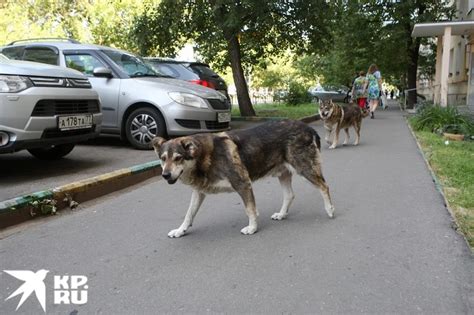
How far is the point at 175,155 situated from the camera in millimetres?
3709

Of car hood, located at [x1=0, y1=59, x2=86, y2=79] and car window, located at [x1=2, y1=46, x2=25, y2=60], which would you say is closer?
car hood, located at [x1=0, y1=59, x2=86, y2=79]

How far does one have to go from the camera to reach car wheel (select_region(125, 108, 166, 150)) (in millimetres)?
8023

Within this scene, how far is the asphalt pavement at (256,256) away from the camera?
286 centimetres

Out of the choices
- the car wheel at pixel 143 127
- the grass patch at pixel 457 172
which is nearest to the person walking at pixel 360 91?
the grass patch at pixel 457 172

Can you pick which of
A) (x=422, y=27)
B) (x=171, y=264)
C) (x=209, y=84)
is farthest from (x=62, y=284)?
(x=422, y=27)

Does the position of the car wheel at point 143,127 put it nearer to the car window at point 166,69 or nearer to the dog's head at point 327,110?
the dog's head at point 327,110

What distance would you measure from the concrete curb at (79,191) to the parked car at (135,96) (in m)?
1.41

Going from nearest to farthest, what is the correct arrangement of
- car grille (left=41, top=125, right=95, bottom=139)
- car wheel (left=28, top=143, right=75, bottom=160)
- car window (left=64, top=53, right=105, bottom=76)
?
1. car grille (left=41, top=125, right=95, bottom=139)
2. car wheel (left=28, top=143, right=75, bottom=160)
3. car window (left=64, top=53, right=105, bottom=76)

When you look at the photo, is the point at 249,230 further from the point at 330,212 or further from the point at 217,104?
the point at 217,104

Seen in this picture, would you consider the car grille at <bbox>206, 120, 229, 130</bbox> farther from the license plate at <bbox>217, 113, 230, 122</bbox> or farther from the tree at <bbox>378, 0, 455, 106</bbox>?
the tree at <bbox>378, 0, 455, 106</bbox>

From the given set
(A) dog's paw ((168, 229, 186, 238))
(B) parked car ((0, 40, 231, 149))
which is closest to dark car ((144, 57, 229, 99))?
(B) parked car ((0, 40, 231, 149))

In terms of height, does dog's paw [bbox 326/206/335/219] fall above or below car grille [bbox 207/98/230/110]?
below

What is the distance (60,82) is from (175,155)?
10.1ft

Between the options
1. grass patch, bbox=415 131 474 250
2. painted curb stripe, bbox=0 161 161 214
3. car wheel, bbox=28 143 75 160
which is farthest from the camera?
car wheel, bbox=28 143 75 160
